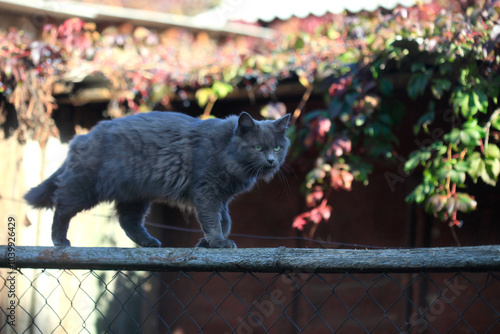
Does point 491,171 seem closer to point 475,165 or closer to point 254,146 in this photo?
point 475,165

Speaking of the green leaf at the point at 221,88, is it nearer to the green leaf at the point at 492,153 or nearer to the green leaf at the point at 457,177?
the green leaf at the point at 457,177

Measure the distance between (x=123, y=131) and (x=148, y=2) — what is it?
11.0 m

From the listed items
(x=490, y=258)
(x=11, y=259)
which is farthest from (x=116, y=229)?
(x=490, y=258)

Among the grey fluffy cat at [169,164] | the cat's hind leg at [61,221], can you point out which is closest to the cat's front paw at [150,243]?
the grey fluffy cat at [169,164]

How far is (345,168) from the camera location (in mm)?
3393

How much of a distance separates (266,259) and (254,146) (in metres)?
1.10

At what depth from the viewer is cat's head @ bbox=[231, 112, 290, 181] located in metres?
2.39

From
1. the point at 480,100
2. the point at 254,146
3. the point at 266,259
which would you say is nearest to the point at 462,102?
the point at 480,100

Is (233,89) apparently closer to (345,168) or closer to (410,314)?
(345,168)

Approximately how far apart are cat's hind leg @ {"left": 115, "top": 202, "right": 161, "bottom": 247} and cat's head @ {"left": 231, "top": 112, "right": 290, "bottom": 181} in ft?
2.12

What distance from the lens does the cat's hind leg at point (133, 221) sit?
8.79ft

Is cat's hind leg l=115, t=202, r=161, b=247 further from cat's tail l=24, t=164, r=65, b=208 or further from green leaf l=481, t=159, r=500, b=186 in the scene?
green leaf l=481, t=159, r=500, b=186

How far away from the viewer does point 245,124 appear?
7.89 feet

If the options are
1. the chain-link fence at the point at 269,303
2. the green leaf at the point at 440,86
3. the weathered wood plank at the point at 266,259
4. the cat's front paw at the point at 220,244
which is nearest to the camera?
the weathered wood plank at the point at 266,259
